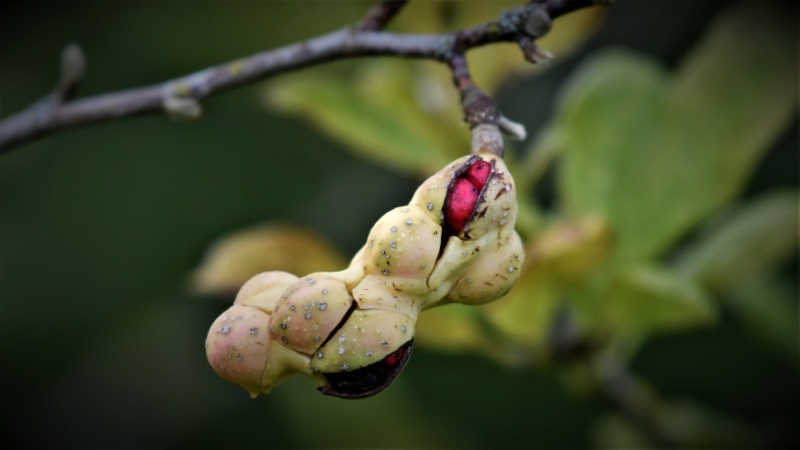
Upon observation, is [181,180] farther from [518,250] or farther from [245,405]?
[518,250]

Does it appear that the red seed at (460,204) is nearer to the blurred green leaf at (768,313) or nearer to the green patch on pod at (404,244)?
the green patch on pod at (404,244)

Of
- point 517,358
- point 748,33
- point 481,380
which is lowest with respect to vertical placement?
point 481,380

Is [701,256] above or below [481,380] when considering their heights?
above

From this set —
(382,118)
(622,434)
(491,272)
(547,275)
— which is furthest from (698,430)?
(491,272)

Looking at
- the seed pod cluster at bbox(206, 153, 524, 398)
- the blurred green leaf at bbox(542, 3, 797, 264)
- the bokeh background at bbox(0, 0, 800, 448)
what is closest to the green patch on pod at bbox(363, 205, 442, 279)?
the seed pod cluster at bbox(206, 153, 524, 398)

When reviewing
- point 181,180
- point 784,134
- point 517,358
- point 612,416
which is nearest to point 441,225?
point 517,358

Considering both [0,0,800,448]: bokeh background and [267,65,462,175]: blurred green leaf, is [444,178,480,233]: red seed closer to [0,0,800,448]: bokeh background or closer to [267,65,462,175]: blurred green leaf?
[267,65,462,175]: blurred green leaf

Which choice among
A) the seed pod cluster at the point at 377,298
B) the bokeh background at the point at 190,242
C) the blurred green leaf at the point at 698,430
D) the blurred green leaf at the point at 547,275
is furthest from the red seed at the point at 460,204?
the bokeh background at the point at 190,242
